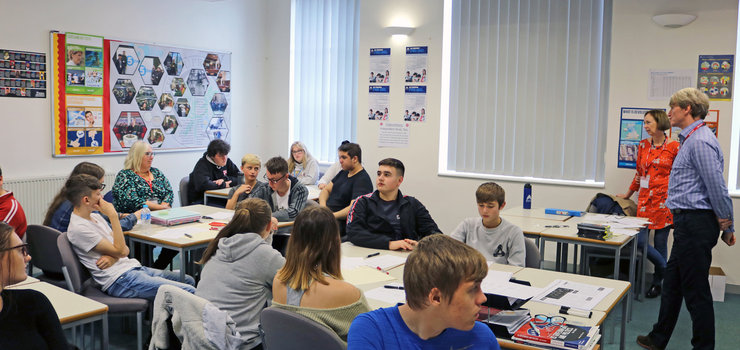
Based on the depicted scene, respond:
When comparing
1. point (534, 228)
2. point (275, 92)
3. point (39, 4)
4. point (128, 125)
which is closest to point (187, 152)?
point (128, 125)

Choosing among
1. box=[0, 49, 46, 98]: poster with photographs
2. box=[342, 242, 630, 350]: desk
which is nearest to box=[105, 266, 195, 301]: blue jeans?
box=[342, 242, 630, 350]: desk

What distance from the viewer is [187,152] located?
25.8 ft

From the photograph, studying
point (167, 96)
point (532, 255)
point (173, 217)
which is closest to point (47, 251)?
point (173, 217)

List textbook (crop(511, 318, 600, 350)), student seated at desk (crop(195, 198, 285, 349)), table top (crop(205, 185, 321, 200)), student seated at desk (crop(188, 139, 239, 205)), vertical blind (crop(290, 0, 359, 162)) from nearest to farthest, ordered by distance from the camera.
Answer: textbook (crop(511, 318, 600, 350)) < student seated at desk (crop(195, 198, 285, 349)) < table top (crop(205, 185, 321, 200)) < student seated at desk (crop(188, 139, 239, 205)) < vertical blind (crop(290, 0, 359, 162))

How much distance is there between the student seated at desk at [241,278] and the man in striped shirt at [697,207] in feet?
8.22

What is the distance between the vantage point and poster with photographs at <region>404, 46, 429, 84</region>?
7195 mm

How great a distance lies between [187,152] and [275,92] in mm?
1611

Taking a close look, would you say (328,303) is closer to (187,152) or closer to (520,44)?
(520,44)

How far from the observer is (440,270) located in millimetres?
1617

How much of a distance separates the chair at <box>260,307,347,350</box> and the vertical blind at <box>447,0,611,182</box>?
498 centimetres

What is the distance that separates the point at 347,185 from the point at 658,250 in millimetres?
2824

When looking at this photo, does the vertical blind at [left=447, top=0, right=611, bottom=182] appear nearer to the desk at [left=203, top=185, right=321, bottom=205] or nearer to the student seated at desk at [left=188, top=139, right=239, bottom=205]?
the desk at [left=203, top=185, right=321, bottom=205]

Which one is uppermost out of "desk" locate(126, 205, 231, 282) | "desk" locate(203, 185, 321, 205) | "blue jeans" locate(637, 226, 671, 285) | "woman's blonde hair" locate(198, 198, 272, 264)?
"woman's blonde hair" locate(198, 198, 272, 264)

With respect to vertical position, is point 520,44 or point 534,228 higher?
Answer: point 520,44
